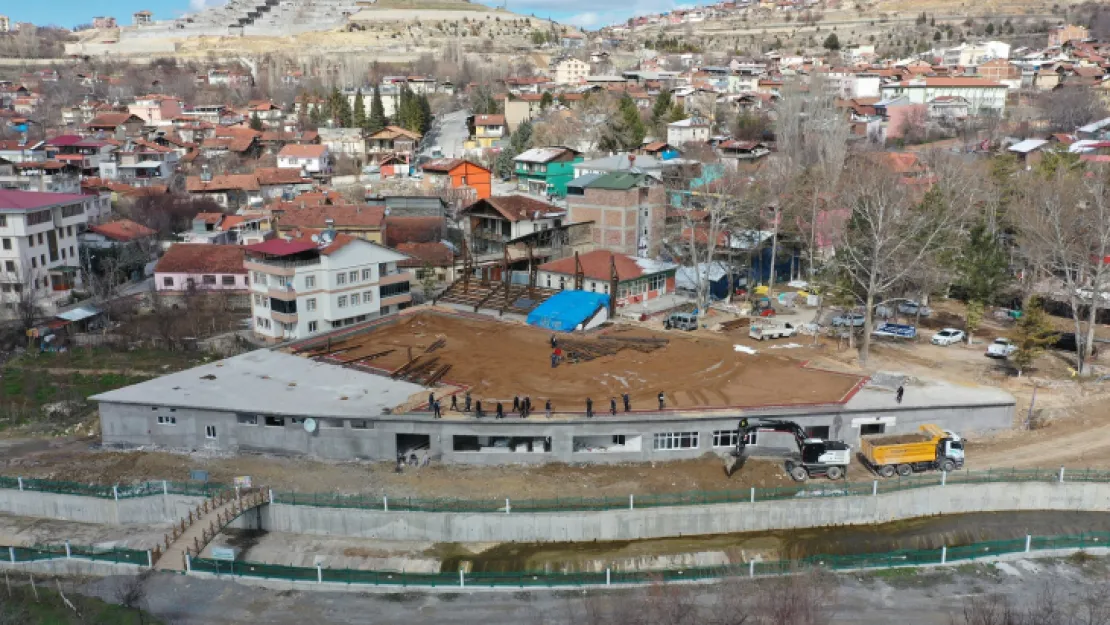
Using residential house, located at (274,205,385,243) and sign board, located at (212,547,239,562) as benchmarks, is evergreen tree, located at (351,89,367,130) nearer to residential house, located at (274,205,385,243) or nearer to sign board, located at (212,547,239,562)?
residential house, located at (274,205,385,243)

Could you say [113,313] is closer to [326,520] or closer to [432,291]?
[432,291]

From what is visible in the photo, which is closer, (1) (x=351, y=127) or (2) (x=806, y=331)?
(2) (x=806, y=331)

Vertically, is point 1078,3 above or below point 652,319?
above

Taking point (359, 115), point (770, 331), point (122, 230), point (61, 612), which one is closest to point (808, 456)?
point (770, 331)

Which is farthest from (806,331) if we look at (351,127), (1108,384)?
(351,127)

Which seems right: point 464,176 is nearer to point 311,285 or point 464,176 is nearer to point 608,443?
point 311,285
